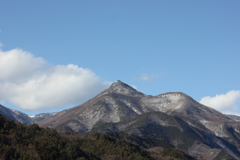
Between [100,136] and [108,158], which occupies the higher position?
[100,136]

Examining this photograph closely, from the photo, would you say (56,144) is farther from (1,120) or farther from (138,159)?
(138,159)

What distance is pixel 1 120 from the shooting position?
10325 cm

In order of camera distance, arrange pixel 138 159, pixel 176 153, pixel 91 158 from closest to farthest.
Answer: pixel 91 158 → pixel 138 159 → pixel 176 153

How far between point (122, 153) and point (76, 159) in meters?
29.7

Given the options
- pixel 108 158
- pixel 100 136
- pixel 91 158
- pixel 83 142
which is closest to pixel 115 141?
pixel 100 136

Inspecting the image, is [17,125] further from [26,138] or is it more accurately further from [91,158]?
[91,158]

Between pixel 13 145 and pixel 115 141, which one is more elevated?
pixel 115 141

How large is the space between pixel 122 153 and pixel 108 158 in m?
11.4

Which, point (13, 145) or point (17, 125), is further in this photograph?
point (17, 125)

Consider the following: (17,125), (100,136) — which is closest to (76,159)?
(17,125)

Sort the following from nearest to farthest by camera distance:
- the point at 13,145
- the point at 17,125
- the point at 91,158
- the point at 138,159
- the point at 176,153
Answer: the point at 13,145, the point at 91,158, the point at 17,125, the point at 138,159, the point at 176,153

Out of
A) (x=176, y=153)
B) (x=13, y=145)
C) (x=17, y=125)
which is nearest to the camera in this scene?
(x=13, y=145)

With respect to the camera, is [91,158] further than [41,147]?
Yes

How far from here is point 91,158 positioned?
323ft
